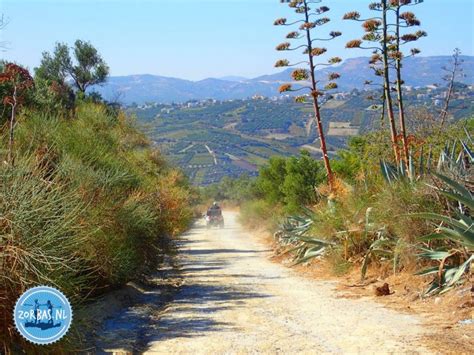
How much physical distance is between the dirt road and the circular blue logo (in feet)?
6.24

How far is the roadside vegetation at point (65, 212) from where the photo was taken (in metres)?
6.00

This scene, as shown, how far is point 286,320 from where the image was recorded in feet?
30.3

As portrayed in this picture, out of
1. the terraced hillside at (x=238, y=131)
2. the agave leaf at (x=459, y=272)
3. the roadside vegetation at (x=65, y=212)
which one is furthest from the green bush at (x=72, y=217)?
the terraced hillside at (x=238, y=131)

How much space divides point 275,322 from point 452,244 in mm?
3362

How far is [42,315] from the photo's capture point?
19.4 ft

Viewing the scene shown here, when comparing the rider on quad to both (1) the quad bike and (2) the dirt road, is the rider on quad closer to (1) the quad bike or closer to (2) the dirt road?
(1) the quad bike

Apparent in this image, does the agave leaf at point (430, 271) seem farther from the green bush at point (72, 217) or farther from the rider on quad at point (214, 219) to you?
the rider on quad at point (214, 219)

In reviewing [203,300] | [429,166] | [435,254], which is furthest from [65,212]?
[429,166]

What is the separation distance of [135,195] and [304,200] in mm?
14647

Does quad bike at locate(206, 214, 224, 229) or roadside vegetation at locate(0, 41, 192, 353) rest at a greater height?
roadside vegetation at locate(0, 41, 192, 353)

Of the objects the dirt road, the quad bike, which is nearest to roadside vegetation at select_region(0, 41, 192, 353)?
the dirt road

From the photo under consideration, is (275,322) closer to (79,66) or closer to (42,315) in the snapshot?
(42,315)

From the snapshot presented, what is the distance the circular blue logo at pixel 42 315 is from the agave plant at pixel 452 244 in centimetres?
538

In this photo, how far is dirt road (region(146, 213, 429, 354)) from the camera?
758 cm
